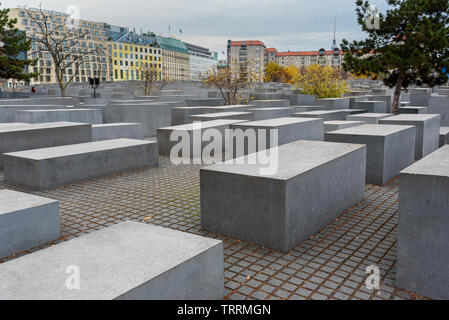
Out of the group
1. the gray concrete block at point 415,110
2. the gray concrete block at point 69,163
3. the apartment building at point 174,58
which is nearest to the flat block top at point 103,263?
the gray concrete block at point 69,163

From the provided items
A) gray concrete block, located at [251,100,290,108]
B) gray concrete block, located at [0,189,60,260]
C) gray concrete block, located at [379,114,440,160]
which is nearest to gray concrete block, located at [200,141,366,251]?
gray concrete block, located at [0,189,60,260]

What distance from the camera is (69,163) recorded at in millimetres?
8828

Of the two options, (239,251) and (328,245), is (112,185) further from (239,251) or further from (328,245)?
(328,245)

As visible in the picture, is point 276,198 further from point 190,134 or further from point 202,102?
point 202,102

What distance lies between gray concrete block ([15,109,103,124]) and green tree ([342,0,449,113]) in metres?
12.3

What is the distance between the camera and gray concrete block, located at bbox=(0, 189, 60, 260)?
17.5 feet

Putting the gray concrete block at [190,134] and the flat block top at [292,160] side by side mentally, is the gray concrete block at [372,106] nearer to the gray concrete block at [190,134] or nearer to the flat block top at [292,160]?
the gray concrete block at [190,134]

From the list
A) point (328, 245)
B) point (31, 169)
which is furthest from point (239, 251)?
point (31, 169)

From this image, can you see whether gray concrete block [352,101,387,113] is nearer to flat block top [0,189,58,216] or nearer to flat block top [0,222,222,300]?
flat block top [0,189,58,216]

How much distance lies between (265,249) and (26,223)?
3247 mm

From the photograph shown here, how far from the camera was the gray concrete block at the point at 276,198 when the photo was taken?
536 cm
